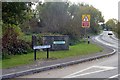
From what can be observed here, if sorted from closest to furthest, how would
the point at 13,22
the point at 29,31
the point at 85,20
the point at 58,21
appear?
the point at 13,22
the point at 85,20
the point at 58,21
the point at 29,31

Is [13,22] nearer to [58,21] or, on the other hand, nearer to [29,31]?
[58,21]

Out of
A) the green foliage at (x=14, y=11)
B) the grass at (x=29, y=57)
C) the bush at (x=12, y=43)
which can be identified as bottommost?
the grass at (x=29, y=57)

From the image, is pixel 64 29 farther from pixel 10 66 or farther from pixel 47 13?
pixel 10 66

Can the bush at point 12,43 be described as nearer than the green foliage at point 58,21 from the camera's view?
Yes

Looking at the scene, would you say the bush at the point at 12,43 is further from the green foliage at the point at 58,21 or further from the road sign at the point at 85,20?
the green foliage at the point at 58,21

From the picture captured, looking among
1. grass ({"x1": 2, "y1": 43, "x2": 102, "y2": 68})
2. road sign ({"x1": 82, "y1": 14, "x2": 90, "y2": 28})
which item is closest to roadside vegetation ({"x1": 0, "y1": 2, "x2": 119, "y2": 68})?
grass ({"x1": 2, "y1": 43, "x2": 102, "y2": 68})

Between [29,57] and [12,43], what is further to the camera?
[12,43]

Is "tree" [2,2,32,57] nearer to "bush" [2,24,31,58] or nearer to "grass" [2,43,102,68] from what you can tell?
"bush" [2,24,31,58]

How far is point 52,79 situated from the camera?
12.2 meters

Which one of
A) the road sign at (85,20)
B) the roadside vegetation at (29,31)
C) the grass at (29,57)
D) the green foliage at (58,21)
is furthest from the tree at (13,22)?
the green foliage at (58,21)

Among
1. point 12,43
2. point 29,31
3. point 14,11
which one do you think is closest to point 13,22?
point 14,11

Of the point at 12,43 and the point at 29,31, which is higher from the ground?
the point at 29,31

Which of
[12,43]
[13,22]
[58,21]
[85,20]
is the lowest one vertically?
[12,43]

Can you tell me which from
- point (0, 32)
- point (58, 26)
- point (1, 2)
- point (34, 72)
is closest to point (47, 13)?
point (58, 26)
